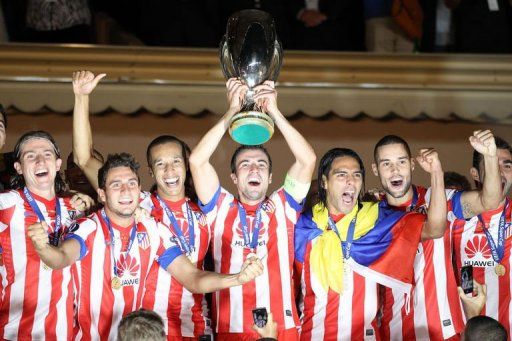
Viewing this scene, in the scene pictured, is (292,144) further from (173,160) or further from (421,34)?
(421,34)

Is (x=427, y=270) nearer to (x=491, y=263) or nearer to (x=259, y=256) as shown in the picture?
(x=491, y=263)

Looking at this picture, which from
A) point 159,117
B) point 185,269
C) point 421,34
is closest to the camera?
point 185,269

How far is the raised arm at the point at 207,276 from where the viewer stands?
4.91 m

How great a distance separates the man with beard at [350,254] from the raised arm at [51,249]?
47.6 inches

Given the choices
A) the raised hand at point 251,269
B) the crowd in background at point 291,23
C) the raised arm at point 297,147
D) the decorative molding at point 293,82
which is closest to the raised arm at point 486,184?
the raised arm at point 297,147

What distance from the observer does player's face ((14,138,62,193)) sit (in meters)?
5.51

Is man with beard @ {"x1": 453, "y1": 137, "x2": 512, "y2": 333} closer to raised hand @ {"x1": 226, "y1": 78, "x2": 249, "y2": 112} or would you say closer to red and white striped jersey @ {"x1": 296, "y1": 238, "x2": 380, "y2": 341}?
red and white striped jersey @ {"x1": 296, "y1": 238, "x2": 380, "y2": 341}

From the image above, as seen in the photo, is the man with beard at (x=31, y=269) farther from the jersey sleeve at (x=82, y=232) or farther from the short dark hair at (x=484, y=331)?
the short dark hair at (x=484, y=331)

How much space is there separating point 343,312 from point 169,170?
1.20 m

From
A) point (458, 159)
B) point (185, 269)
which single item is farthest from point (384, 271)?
point (458, 159)

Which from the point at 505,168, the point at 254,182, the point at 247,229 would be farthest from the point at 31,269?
the point at 505,168

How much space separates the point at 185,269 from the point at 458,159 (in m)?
3.61

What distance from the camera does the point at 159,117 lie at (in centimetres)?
813

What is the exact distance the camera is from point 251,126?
193 inches
